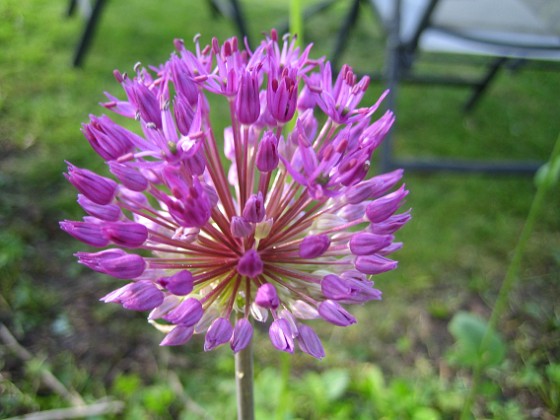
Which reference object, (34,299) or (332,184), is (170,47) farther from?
(332,184)

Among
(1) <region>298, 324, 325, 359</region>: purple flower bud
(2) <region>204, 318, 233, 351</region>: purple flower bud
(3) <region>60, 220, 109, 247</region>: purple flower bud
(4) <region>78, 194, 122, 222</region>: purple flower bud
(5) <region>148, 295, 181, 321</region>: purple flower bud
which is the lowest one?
(1) <region>298, 324, 325, 359</region>: purple flower bud

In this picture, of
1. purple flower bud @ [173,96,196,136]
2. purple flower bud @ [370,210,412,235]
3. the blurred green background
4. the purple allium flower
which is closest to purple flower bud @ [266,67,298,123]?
the purple allium flower

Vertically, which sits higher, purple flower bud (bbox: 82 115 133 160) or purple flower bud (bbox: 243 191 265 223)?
purple flower bud (bbox: 82 115 133 160)

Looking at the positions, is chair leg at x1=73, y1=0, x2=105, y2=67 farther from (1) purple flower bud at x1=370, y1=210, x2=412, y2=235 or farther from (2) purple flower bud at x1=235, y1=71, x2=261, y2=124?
(1) purple flower bud at x1=370, y1=210, x2=412, y2=235

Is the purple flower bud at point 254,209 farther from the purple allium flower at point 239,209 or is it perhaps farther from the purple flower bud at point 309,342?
the purple flower bud at point 309,342

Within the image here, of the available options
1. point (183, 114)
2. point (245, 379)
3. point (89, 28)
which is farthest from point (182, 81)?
point (89, 28)

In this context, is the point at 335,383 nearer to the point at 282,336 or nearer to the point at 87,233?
the point at 282,336

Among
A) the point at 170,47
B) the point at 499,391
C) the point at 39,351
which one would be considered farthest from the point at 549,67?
the point at 39,351
